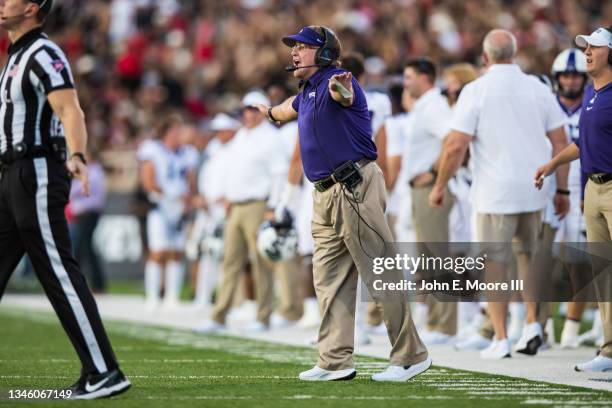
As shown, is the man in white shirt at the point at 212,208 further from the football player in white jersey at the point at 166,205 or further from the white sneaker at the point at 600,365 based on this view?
the white sneaker at the point at 600,365

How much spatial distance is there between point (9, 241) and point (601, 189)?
4.14 m

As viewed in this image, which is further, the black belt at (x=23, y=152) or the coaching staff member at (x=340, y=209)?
the coaching staff member at (x=340, y=209)

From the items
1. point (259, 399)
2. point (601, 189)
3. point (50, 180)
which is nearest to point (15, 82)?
point (50, 180)

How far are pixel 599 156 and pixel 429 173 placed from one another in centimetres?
297

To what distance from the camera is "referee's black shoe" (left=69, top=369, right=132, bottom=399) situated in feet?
23.4

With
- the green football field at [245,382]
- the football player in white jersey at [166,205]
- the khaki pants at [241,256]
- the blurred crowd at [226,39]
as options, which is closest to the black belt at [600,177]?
the green football field at [245,382]

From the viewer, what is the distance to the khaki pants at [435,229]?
38.3 feet

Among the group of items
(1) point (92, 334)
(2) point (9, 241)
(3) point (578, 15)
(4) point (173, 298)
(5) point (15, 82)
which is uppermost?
(3) point (578, 15)

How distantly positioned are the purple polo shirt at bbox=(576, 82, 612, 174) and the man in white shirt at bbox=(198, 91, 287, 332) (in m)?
5.06

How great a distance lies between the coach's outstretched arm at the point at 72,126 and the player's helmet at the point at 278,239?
Result: 4708 millimetres

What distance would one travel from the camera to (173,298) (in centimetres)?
1741

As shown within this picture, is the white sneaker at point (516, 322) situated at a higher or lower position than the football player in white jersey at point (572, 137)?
lower

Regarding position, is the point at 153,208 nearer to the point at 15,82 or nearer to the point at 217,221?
the point at 217,221

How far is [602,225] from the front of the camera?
906 cm
